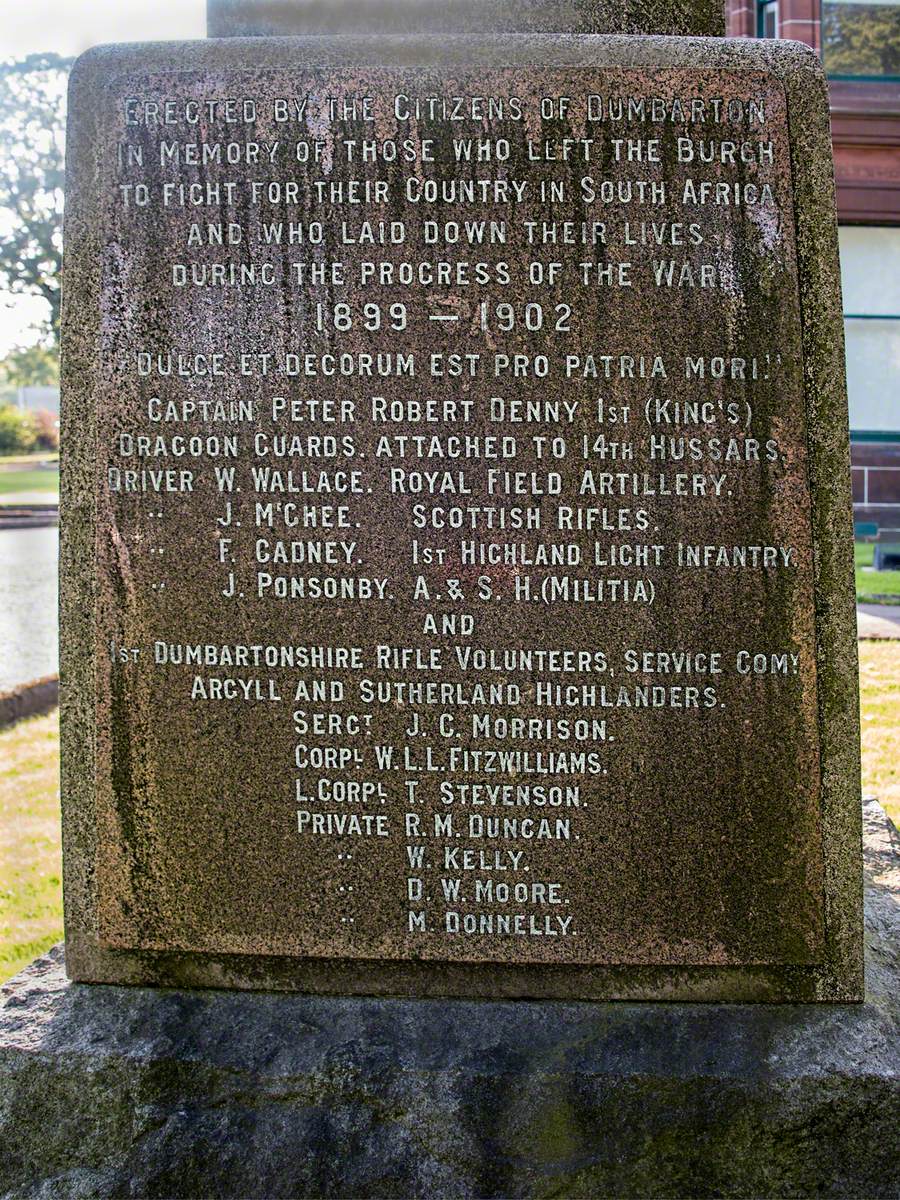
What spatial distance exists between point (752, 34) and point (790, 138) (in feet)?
47.1

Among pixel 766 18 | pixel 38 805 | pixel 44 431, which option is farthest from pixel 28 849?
pixel 44 431

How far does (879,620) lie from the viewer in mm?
10531

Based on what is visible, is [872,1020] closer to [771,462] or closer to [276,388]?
[771,462]

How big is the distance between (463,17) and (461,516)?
1303 mm

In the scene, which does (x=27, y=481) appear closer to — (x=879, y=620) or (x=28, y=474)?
(x=28, y=474)

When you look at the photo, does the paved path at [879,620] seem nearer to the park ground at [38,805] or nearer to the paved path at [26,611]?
the park ground at [38,805]

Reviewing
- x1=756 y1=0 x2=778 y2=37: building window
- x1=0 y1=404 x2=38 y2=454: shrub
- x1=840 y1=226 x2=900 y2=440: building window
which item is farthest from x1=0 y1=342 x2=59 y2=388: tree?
x1=840 y1=226 x2=900 y2=440: building window

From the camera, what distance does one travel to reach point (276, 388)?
2477 millimetres

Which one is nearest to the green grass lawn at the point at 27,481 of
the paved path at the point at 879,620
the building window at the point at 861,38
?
the building window at the point at 861,38

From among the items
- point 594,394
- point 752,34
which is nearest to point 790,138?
point 594,394

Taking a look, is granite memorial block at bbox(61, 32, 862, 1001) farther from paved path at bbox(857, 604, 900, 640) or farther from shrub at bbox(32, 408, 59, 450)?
shrub at bbox(32, 408, 59, 450)

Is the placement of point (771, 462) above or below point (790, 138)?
below

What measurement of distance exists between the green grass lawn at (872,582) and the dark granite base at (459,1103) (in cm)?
919

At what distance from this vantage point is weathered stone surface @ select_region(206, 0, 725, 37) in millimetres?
2664
